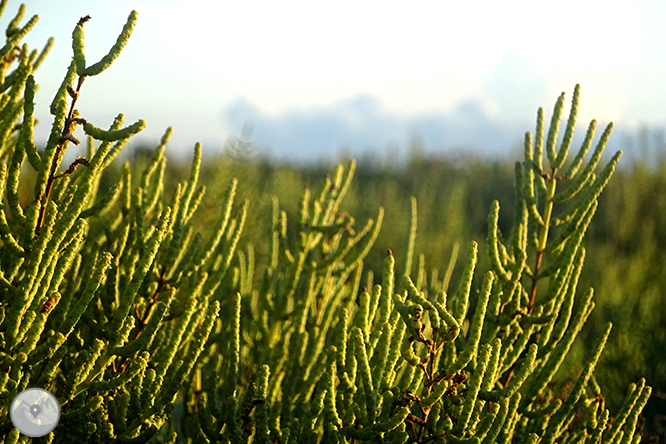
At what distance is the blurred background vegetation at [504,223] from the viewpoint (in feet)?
16.5

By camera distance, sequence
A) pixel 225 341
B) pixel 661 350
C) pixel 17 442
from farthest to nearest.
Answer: pixel 661 350 → pixel 225 341 → pixel 17 442

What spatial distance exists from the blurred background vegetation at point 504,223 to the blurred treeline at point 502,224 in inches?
0.6

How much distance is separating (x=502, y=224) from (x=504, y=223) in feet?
0.14

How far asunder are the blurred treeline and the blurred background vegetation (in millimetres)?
15

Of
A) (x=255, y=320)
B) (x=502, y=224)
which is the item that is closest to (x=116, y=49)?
(x=255, y=320)

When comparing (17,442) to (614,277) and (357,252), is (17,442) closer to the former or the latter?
(357,252)

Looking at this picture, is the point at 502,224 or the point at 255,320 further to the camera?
the point at 502,224

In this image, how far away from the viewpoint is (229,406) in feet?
5.12

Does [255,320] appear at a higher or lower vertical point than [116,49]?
lower

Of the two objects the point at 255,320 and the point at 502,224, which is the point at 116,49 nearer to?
the point at 255,320

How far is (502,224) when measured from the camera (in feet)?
39.9

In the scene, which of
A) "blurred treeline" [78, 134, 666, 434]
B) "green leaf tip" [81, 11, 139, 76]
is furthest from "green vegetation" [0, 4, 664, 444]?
"blurred treeline" [78, 134, 666, 434]

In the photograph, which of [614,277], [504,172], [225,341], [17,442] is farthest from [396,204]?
[17,442]

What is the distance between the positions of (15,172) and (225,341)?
4.69 feet
